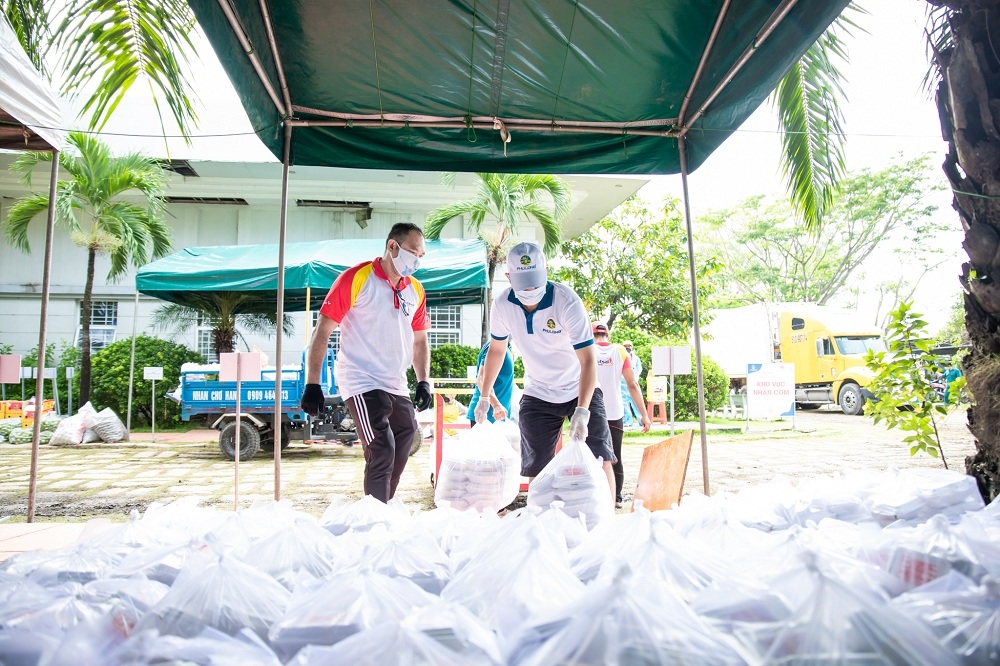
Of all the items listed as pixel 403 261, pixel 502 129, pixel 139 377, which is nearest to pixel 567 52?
pixel 502 129

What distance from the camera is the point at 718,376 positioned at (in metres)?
17.9

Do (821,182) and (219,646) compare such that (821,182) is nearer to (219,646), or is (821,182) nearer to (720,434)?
(219,646)

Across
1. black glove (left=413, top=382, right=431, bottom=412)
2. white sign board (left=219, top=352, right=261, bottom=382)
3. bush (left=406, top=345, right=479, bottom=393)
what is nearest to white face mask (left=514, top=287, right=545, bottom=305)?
black glove (left=413, top=382, right=431, bottom=412)

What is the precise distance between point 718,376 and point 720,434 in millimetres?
4166

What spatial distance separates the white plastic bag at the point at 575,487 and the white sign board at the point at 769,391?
1208cm

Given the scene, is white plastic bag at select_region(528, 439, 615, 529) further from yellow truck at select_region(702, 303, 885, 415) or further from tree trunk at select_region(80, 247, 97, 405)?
yellow truck at select_region(702, 303, 885, 415)

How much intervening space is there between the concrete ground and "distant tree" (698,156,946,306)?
52.0 feet

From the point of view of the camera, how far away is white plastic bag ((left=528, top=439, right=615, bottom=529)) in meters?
3.08

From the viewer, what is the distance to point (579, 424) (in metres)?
3.56

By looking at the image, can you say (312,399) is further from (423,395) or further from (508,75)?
(508,75)

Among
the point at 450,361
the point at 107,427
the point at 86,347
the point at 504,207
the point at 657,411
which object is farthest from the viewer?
the point at 657,411

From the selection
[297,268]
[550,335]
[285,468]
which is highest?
[297,268]

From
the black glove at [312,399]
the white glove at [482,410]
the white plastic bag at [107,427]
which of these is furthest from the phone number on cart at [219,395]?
the white glove at [482,410]

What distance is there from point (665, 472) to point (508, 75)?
2913mm
